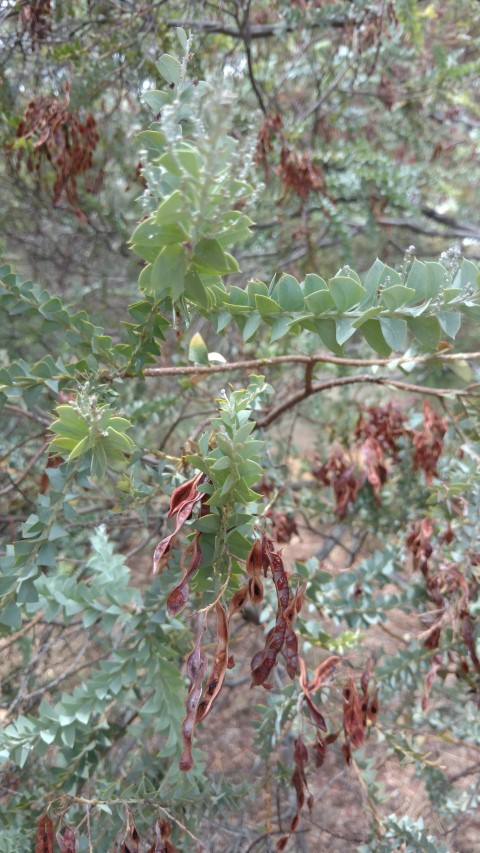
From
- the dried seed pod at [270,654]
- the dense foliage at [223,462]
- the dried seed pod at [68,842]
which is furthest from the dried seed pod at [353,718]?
the dried seed pod at [68,842]

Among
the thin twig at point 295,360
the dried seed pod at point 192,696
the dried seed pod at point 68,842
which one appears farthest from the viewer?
the thin twig at point 295,360

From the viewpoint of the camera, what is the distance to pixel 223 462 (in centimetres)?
63

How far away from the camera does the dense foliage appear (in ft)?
2.25

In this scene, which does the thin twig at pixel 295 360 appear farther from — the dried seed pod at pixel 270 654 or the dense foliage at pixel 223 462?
the dried seed pod at pixel 270 654

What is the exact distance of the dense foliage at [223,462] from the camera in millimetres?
685

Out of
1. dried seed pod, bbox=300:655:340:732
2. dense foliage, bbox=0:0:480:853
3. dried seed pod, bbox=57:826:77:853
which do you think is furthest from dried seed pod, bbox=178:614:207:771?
dried seed pod, bbox=57:826:77:853

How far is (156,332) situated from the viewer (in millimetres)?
892

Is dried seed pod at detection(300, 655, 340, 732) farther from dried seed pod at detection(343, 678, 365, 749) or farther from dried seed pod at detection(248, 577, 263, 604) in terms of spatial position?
dried seed pod at detection(248, 577, 263, 604)

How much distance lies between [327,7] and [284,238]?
818mm

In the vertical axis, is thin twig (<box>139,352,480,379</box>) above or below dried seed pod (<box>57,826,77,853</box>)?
above

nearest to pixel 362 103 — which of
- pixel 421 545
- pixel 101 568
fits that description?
pixel 421 545

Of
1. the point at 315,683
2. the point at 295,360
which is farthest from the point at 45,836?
the point at 295,360

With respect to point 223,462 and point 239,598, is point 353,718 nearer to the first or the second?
point 239,598

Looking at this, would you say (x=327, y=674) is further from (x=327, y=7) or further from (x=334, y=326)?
(x=327, y=7)
